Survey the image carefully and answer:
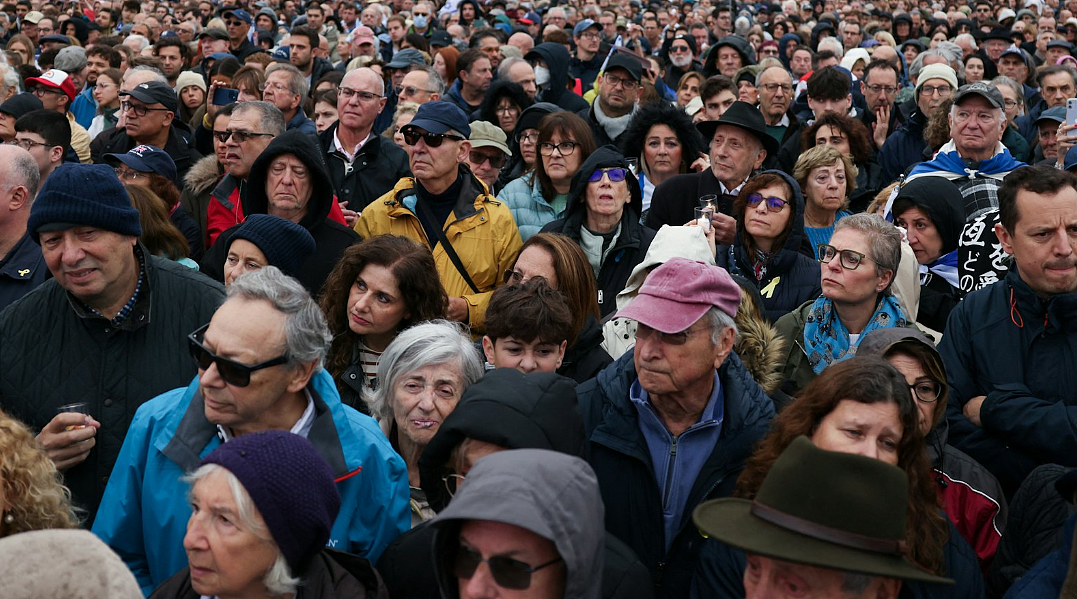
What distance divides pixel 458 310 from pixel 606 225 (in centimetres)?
99

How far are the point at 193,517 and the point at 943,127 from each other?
6393mm

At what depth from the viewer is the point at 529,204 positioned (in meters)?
6.51

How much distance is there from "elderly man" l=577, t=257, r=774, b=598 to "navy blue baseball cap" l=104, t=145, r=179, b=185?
3791mm

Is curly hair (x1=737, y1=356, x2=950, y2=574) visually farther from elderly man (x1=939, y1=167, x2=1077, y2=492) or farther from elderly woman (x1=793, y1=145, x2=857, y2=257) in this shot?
elderly woman (x1=793, y1=145, x2=857, y2=257)

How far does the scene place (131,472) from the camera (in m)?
3.13

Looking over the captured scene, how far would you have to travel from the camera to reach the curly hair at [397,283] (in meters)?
4.35

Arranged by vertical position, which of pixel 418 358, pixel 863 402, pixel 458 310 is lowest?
Result: pixel 458 310

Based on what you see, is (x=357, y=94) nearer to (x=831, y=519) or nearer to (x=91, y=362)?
(x=91, y=362)

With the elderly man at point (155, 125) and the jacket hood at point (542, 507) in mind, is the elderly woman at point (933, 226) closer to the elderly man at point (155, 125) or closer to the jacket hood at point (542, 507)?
the jacket hood at point (542, 507)

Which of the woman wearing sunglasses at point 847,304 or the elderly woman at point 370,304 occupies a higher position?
the woman wearing sunglasses at point 847,304

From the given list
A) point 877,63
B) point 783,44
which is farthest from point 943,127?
point 783,44

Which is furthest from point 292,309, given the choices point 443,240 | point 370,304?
point 443,240

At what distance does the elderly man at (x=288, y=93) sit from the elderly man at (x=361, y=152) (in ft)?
3.42

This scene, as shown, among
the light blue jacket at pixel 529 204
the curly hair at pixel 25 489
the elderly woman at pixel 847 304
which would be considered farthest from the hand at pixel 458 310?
the curly hair at pixel 25 489
